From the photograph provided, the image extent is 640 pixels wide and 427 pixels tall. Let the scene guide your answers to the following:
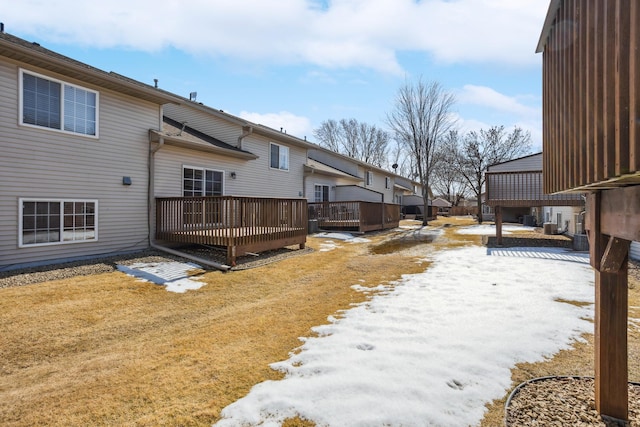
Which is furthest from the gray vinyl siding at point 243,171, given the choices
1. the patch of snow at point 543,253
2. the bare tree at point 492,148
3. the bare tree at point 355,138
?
the bare tree at point 355,138

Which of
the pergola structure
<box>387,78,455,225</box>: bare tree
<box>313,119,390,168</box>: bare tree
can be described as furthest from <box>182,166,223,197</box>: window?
<box>313,119,390,168</box>: bare tree

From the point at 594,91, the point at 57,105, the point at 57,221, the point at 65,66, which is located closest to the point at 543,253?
the point at 594,91

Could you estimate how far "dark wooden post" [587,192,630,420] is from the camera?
2461mm

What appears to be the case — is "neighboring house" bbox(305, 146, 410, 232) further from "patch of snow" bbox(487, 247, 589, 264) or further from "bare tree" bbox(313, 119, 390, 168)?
"bare tree" bbox(313, 119, 390, 168)

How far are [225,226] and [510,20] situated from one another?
24.0 ft

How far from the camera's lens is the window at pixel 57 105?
23.0 ft

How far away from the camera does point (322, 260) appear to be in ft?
29.9

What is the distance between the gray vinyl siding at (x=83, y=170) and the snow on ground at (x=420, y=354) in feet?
23.2

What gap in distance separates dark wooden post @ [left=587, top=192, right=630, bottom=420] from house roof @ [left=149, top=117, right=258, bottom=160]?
9.79 meters

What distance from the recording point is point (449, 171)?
129ft

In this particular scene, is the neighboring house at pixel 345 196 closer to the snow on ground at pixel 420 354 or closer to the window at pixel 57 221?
the window at pixel 57 221

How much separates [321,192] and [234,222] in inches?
434

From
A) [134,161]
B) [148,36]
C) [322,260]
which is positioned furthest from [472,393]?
[148,36]

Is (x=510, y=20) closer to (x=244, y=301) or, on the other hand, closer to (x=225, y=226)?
(x=244, y=301)
